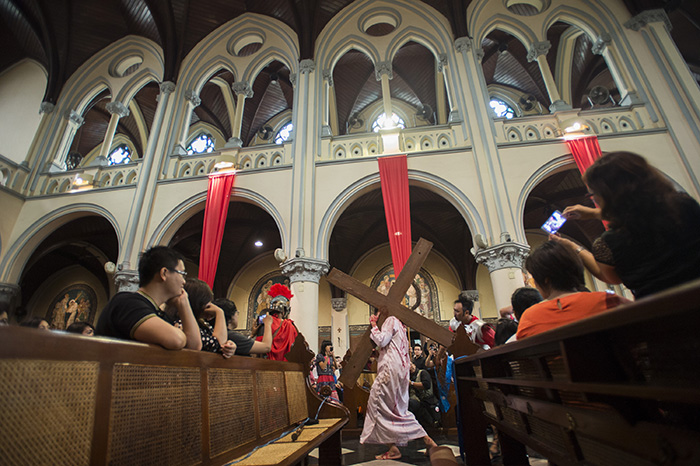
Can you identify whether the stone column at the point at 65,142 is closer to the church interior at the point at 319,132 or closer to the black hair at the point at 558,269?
the church interior at the point at 319,132

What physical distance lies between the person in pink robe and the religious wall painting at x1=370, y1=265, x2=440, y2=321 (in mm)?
7286

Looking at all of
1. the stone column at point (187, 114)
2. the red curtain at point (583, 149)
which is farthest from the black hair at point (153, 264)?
the stone column at point (187, 114)

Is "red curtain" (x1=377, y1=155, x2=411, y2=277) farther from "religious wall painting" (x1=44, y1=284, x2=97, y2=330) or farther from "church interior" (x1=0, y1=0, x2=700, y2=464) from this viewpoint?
"religious wall painting" (x1=44, y1=284, x2=97, y2=330)

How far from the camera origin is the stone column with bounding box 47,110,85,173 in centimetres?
913

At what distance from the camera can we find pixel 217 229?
7.34 metres

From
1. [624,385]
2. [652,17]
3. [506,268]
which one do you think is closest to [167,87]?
[506,268]

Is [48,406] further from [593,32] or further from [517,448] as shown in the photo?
[593,32]

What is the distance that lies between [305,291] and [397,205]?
2582 mm

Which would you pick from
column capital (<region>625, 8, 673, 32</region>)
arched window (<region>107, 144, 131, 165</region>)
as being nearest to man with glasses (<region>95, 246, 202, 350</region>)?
column capital (<region>625, 8, 673, 32</region>)

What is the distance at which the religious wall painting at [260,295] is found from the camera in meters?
11.6

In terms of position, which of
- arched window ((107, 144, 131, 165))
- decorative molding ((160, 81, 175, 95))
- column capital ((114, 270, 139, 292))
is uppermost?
arched window ((107, 144, 131, 165))

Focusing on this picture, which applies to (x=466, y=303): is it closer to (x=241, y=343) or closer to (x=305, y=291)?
(x=241, y=343)

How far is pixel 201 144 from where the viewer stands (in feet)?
44.5

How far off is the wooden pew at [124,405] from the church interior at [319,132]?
4.69 meters
